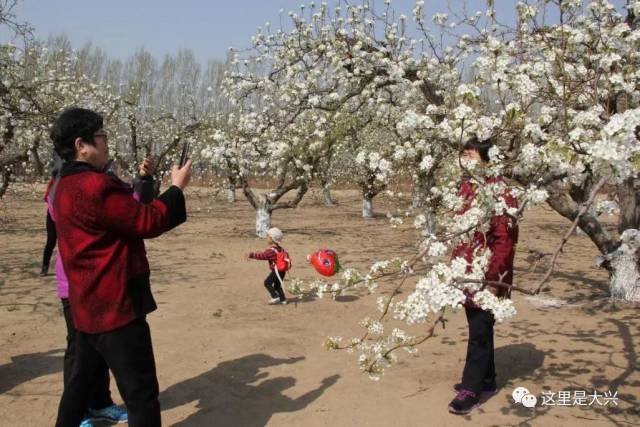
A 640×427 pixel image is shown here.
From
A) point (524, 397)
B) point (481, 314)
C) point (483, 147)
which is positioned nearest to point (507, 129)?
point (483, 147)

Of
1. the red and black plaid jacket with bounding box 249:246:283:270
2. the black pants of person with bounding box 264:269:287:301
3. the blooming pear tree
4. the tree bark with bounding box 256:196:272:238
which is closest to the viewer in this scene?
the blooming pear tree

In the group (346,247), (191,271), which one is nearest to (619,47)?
(191,271)

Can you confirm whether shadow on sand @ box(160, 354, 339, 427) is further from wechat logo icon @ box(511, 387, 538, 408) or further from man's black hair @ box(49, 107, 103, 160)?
man's black hair @ box(49, 107, 103, 160)

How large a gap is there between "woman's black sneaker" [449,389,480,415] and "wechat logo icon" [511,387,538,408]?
0.33m

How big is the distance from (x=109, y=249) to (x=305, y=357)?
2.64m

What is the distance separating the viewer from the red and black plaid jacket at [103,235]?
2.75 m

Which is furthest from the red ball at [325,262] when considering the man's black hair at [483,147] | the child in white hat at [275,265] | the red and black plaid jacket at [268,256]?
the man's black hair at [483,147]

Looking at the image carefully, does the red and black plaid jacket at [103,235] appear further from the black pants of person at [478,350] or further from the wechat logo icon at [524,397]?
the wechat logo icon at [524,397]

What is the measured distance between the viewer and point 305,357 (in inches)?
200

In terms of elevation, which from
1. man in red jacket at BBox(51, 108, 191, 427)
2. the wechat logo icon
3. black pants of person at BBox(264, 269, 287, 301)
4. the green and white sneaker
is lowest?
the green and white sneaker

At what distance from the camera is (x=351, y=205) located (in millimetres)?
22688

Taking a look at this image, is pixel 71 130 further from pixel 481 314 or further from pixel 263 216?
pixel 263 216

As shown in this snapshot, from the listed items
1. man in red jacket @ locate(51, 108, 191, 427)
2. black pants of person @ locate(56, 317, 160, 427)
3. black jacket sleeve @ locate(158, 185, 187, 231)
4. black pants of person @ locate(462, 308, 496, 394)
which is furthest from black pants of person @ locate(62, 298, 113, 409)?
black pants of person @ locate(462, 308, 496, 394)

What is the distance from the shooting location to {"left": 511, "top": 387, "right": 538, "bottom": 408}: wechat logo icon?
3.90m
